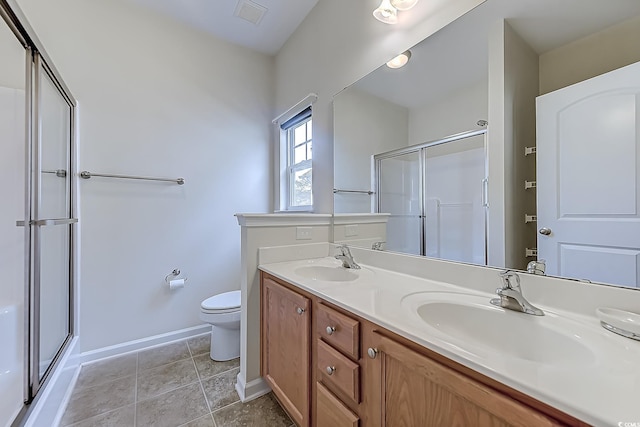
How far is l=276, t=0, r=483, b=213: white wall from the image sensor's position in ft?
4.20

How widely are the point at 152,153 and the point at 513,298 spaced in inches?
99.0

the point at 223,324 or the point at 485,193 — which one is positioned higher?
the point at 485,193

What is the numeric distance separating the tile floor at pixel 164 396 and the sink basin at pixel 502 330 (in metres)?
1.02

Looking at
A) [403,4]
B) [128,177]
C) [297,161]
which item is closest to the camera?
[403,4]

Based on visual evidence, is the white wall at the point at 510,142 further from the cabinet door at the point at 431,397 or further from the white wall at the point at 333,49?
the cabinet door at the point at 431,397

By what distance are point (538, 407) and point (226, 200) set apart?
2.43m

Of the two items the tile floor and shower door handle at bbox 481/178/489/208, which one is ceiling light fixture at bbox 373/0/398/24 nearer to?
shower door handle at bbox 481/178/489/208

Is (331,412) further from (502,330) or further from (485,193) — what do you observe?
(485,193)

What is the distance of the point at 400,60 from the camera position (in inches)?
54.4

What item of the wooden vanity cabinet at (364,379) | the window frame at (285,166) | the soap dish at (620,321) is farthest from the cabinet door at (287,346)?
the window frame at (285,166)

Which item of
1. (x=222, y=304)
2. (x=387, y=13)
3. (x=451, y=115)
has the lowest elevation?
(x=222, y=304)

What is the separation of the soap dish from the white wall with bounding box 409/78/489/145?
733mm

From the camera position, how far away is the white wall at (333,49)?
1.28 meters

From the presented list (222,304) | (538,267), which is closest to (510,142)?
(538,267)
